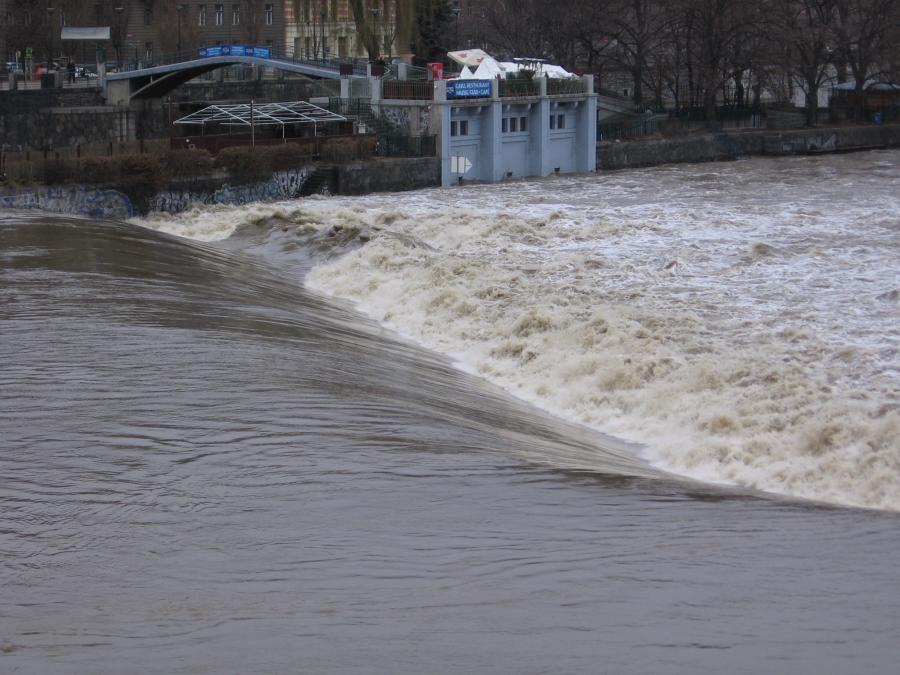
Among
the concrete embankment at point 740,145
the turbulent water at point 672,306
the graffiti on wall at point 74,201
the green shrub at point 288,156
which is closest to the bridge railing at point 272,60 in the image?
the green shrub at point 288,156

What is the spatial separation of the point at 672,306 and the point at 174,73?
4780 centimetres

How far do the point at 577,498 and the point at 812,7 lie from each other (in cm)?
6964

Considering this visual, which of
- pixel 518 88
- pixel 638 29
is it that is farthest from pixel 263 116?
pixel 638 29

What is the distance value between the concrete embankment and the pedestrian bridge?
46.2ft

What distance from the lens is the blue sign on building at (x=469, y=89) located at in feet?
172

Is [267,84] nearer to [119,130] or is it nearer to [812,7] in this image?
[119,130]

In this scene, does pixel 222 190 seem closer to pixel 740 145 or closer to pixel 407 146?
pixel 407 146

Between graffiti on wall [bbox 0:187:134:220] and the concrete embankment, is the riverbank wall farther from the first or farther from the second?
the concrete embankment

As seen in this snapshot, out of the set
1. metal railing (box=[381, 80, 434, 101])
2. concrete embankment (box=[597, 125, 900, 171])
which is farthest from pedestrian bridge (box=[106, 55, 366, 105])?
concrete embankment (box=[597, 125, 900, 171])

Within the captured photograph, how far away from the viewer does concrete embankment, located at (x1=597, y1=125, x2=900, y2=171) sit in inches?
2361

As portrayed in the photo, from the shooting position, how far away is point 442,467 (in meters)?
12.1

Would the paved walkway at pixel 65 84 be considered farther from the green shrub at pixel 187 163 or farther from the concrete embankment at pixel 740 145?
the concrete embankment at pixel 740 145

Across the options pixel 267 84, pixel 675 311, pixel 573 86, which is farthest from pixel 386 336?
pixel 267 84

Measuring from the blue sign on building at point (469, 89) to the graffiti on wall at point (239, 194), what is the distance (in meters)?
8.86
